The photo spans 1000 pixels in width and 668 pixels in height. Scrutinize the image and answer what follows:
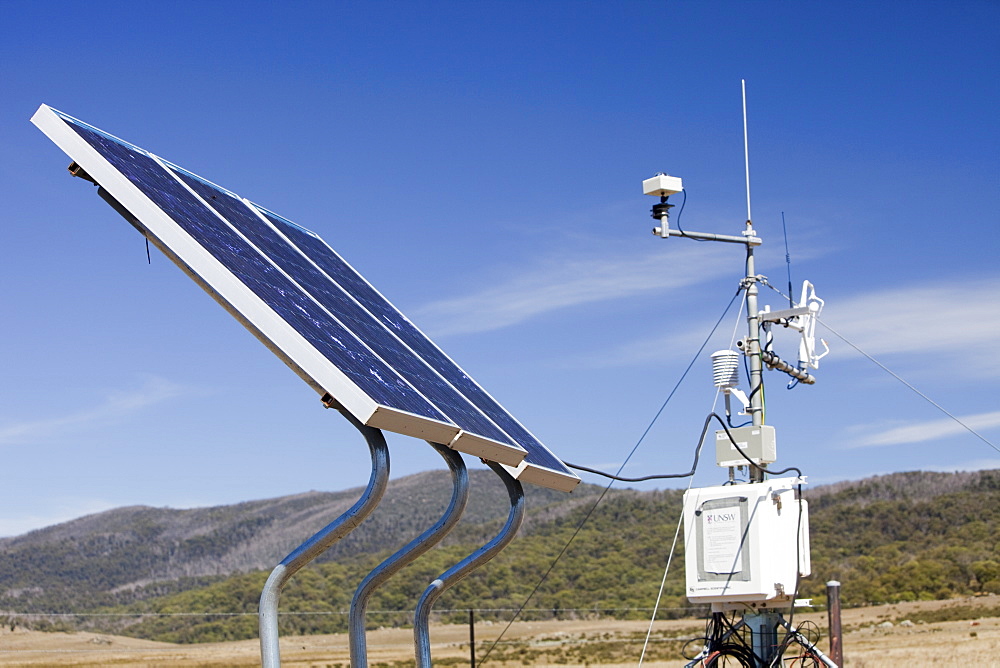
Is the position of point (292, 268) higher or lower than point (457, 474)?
higher

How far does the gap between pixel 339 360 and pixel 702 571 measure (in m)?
→ 7.63

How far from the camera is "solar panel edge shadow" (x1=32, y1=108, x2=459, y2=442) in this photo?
5375mm

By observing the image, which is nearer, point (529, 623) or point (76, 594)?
point (529, 623)

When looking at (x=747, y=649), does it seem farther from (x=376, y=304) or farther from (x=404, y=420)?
(x=404, y=420)

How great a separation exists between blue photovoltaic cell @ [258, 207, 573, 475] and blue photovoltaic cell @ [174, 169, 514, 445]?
1.02 ft

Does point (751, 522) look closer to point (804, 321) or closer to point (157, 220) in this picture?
point (804, 321)

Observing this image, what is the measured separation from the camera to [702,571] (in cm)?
1230

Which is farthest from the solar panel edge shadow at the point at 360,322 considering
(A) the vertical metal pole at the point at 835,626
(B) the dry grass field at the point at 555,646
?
(B) the dry grass field at the point at 555,646

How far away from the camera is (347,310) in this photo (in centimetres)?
749

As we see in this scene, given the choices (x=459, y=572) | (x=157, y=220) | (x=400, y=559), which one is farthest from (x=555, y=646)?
(x=157, y=220)

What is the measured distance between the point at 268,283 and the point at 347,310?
1.39 meters

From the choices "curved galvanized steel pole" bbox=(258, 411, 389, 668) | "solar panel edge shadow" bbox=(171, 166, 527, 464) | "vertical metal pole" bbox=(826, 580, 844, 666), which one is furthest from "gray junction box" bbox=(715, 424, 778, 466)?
"curved galvanized steel pole" bbox=(258, 411, 389, 668)

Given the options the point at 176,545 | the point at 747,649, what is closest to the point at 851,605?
the point at 747,649

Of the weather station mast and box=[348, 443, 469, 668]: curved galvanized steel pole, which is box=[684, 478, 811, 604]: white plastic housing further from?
box=[348, 443, 469, 668]: curved galvanized steel pole
